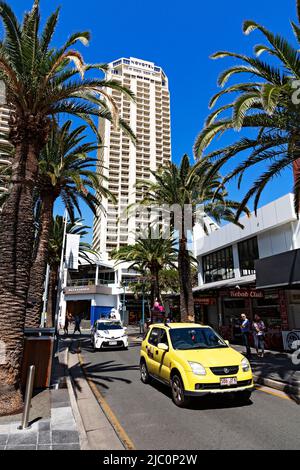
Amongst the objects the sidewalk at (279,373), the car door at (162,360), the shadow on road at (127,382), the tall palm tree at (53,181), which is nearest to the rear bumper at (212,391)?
the shadow on road at (127,382)

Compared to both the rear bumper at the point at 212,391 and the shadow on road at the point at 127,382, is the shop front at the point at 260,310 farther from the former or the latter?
the rear bumper at the point at 212,391

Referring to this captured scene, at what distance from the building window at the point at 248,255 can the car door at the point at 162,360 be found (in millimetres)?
14668

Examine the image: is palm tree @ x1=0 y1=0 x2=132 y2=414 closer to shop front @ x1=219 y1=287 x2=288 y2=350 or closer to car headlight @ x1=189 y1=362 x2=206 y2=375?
car headlight @ x1=189 y1=362 x2=206 y2=375

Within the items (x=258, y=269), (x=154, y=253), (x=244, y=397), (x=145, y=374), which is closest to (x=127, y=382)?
(x=145, y=374)

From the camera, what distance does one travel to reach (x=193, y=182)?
1903cm

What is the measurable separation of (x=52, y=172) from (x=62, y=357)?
8517 millimetres

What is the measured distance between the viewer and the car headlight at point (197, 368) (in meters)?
6.41

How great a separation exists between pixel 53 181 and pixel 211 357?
9668 mm

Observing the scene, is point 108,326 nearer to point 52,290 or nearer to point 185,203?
point 185,203

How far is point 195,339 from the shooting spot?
789cm

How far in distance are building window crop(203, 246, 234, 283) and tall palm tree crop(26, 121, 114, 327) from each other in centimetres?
1183

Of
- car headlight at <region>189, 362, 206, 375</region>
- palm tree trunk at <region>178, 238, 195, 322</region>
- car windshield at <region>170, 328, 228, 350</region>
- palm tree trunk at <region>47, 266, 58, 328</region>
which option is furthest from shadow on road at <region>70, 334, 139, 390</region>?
palm tree trunk at <region>47, 266, 58, 328</region>

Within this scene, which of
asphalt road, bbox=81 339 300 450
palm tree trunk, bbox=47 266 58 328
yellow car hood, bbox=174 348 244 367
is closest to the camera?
asphalt road, bbox=81 339 300 450

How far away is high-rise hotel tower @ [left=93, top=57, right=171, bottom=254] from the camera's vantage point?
101 m
